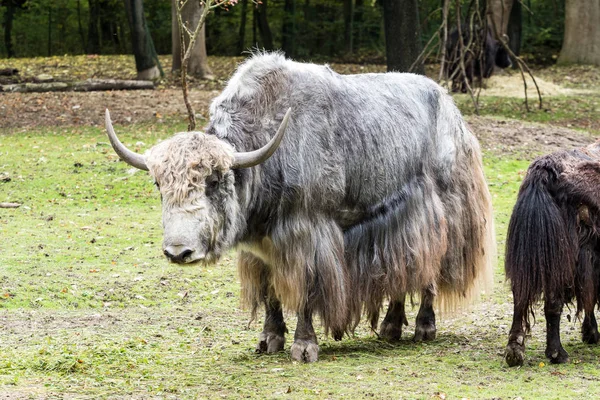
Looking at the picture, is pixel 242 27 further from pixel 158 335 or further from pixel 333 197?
pixel 333 197

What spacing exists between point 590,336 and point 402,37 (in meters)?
11.2

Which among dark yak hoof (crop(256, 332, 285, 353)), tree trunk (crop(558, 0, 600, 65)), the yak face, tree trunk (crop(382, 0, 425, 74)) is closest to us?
the yak face

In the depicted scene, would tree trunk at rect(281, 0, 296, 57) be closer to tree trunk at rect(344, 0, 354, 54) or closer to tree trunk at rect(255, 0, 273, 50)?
tree trunk at rect(255, 0, 273, 50)

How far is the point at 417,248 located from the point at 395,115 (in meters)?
1.00

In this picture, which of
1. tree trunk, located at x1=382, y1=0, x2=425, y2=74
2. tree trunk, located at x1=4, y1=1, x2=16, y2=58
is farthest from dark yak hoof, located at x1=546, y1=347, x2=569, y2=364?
tree trunk, located at x1=4, y1=1, x2=16, y2=58

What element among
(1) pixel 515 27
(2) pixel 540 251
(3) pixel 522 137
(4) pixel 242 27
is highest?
(4) pixel 242 27

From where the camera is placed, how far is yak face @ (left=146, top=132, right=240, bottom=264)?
568 centimetres

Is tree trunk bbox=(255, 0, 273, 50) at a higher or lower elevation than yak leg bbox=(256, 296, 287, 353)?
higher

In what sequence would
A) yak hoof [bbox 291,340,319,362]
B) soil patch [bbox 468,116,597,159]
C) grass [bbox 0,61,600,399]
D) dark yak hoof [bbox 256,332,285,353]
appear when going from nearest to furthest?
1. grass [bbox 0,61,600,399]
2. yak hoof [bbox 291,340,319,362]
3. dark yak hoof [bbox 256,332,285,353]
4. soil patch [bbox 468,116,597,159]

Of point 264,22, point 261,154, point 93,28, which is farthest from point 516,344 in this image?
point 93,28

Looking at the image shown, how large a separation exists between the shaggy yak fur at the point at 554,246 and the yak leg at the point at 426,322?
1.36 meters

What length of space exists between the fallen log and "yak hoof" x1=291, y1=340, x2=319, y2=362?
587 inches

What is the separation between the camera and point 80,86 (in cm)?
2034

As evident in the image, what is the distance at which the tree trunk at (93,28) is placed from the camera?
34094 mm
